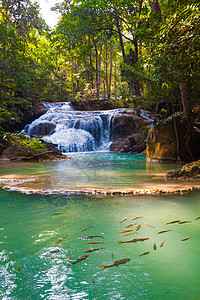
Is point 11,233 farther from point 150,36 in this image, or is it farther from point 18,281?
point 150,36

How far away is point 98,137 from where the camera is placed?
64.8 ft

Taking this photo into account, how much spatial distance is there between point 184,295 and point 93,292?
1.92 feet

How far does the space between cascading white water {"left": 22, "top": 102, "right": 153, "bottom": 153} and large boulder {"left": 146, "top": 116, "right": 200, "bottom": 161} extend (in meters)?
7.99

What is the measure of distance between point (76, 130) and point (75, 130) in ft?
0.27

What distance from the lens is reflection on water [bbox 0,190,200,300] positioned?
164 centimetres

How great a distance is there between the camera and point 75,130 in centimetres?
1898

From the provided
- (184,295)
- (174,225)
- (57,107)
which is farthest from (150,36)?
(57,107)

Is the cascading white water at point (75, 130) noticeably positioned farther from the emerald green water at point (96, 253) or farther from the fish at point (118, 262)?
the fish at point (118, 262)

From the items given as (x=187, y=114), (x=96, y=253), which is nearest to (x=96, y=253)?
(x=96, y=253)

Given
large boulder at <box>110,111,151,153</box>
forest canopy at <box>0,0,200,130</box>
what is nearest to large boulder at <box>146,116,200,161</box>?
forest canopy at <box>0,0,200,130</box>

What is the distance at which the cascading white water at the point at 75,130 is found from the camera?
58.9 feet

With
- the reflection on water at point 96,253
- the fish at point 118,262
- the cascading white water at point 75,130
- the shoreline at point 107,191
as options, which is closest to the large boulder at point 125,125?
the cascading white water at point 75,130

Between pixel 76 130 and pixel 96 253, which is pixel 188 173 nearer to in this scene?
pixel 96 253

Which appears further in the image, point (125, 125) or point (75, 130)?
point (125, 125)
